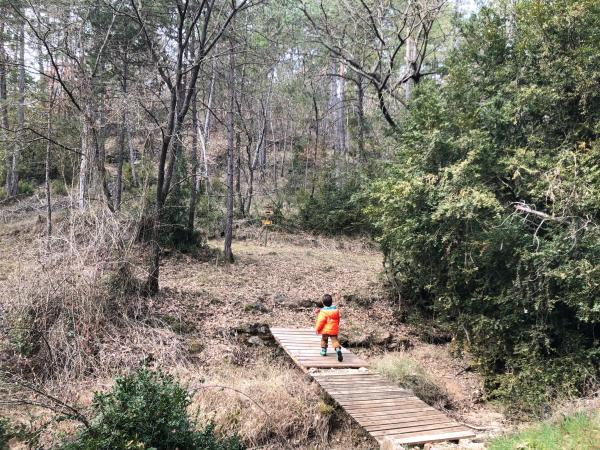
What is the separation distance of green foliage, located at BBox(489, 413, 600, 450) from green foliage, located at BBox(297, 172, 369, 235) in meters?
13.7

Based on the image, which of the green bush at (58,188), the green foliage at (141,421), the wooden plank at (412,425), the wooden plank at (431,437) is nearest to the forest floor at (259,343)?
the wooden plank at (412,425)

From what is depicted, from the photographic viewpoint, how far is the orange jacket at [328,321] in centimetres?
781

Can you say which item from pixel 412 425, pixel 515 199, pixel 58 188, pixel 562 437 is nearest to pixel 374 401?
pixel 412 425

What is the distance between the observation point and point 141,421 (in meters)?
4.28

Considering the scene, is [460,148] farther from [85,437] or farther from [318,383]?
[85,437]

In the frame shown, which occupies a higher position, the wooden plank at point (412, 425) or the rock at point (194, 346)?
the rock at point (194, 346)

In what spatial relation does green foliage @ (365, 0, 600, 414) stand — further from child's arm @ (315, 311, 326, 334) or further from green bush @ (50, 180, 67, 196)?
green bush @ (50, 180, 67, 196)

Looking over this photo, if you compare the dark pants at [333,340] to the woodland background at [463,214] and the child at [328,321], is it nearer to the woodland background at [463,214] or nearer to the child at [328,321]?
the child at [328,321]

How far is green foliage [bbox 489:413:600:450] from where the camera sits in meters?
3.90

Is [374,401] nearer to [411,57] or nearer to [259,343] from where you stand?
[259,343]

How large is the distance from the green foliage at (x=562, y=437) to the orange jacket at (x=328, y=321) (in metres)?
3.61

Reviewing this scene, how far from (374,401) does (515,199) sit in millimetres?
5182

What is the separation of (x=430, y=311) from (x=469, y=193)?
4.34 m

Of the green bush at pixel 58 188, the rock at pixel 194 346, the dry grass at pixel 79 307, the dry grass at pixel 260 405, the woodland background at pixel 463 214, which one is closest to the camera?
the dry grass at pixel 260 405
